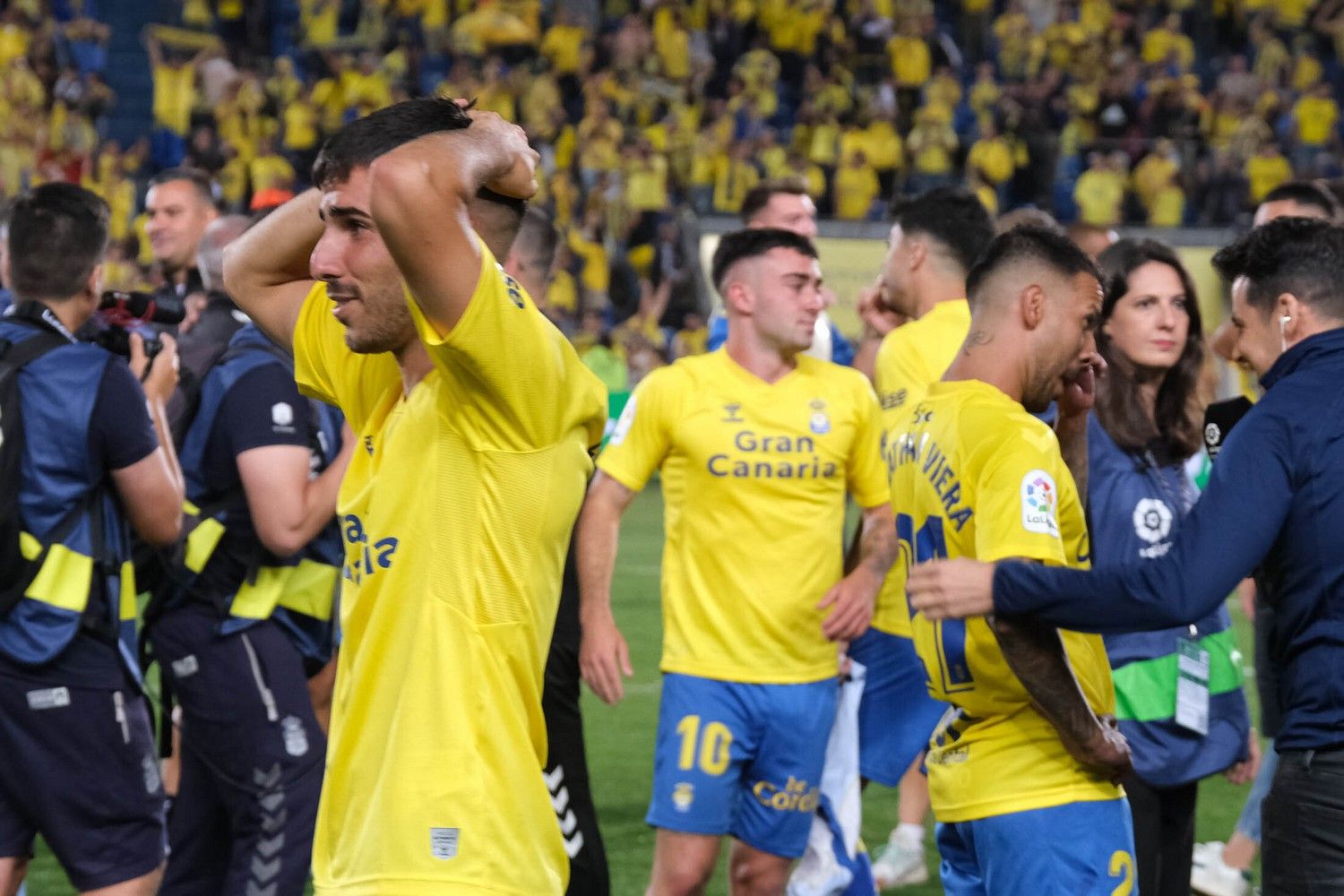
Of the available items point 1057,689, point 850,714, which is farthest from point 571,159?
point 1057,689

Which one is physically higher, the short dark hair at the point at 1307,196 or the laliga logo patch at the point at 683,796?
the short dark hair at the point at 1307,196

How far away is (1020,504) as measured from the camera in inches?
141

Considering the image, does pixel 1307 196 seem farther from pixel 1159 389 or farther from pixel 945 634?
pixel 945 634

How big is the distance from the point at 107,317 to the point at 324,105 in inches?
895

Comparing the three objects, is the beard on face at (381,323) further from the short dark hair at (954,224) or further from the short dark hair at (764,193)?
the short dark hair at (764,193)

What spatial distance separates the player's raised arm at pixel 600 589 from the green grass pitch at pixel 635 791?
149 cm

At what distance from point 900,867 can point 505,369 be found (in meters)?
4.50

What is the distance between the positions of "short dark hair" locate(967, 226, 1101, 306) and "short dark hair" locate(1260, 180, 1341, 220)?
2.91 metres

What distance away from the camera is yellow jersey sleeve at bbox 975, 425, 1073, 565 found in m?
3.56

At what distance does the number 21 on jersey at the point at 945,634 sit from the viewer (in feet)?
12.5

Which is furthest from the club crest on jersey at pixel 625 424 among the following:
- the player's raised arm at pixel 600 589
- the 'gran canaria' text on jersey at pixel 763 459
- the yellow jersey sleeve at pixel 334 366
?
the yellow jersey sleeve at pixel 334 366

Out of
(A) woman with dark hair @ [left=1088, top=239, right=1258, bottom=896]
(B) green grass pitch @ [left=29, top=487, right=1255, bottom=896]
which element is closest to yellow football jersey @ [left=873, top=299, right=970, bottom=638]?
(A) woman with dark hair @ [left=1088, top=239, right=1258, bottom=896]

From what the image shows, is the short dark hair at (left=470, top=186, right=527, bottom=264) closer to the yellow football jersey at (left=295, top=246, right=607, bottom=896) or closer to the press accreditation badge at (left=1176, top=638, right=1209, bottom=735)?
the yellow football jersey at (left=295, top=246, right=607, bottom=896)

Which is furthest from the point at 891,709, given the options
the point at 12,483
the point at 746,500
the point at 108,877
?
the point at 12,483
